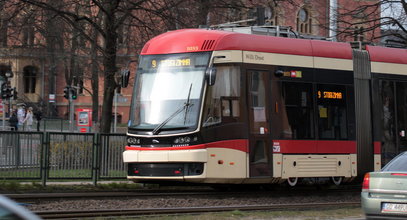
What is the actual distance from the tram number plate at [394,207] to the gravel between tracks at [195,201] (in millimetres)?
4743

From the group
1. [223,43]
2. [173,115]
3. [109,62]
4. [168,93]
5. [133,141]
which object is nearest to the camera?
[173,115]

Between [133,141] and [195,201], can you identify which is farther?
[133,141]

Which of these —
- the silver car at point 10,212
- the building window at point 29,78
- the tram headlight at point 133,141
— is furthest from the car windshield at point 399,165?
the building window at point 29,78

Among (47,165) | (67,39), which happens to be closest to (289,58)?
(47,165)

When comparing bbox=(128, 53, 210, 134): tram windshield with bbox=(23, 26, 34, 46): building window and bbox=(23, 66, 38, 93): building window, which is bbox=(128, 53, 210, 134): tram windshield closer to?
bbox=(23, 26, 34, 46): building window

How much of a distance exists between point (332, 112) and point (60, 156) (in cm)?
682

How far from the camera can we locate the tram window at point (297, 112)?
685 inches

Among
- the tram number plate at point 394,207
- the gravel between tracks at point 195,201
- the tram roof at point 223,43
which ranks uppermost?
the tram roof at point 223,43

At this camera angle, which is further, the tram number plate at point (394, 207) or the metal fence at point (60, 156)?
the metal fence at point (60, 156)

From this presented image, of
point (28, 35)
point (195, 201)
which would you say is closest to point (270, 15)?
point (28, 35)

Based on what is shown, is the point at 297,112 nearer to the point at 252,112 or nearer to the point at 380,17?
the point at 252,112

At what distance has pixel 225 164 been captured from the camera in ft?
52.7

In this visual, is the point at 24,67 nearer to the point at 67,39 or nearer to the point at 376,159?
the point at 67,39

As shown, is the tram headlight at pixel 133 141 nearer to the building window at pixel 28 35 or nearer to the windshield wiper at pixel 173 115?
the windshield wiper at pixel 173 115
